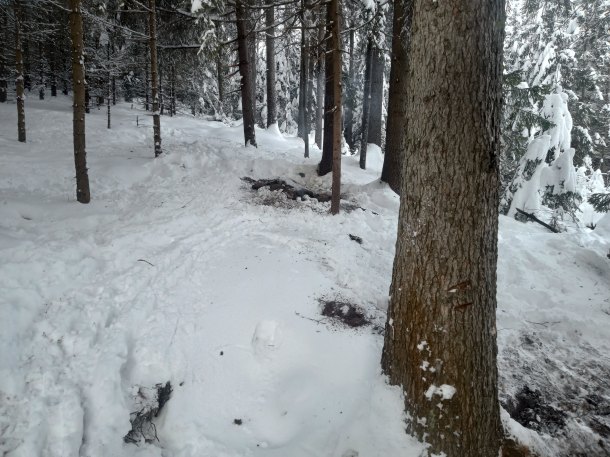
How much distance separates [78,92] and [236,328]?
21.3 ft

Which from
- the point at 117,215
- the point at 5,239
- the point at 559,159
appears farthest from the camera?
the point at 559,159

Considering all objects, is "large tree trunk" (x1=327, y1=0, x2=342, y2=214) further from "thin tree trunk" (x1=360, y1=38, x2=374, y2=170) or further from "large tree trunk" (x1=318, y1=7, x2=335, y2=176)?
"thin tree trunk" (x1=360, y1=38, x2=374, y2=170)

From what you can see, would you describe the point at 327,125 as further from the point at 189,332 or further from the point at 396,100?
the point at 189,332

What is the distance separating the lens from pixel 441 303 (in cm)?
276

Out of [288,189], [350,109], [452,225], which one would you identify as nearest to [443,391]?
[452,225]

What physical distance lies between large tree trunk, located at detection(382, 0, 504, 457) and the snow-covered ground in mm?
414

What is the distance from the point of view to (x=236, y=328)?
4.44 meters

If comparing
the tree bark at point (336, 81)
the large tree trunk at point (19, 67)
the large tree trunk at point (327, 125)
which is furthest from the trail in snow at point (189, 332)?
the large tree trunk at point (19, 67)

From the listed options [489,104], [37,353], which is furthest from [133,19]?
[489,104]

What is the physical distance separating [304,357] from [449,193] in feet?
8.07

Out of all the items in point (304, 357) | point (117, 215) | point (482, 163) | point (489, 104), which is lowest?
point (304, 357)

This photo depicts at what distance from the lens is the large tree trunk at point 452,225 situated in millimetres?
2553

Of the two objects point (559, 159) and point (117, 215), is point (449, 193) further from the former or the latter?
point (559, 159)

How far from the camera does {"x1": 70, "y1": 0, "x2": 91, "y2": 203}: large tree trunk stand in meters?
7.39
